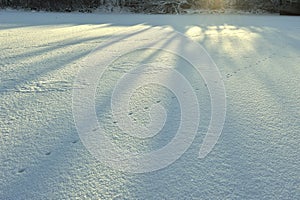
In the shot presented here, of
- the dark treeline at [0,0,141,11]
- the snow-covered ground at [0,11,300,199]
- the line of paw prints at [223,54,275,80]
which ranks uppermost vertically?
the dark treeline at [0,0,141,11]

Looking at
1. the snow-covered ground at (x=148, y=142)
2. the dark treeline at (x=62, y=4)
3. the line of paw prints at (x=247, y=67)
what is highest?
the dark treeline at (x=62, y=4)

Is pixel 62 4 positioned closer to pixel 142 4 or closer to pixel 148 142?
pixel 142 4

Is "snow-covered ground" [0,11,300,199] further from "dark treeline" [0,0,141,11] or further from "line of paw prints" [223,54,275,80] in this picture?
"dark treeline" [0,0,141,11]

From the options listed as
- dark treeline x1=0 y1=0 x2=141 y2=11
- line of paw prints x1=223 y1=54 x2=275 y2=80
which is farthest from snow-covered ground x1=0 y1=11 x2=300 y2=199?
dark treeline x1=0 y1=0 x2=141 y2=11

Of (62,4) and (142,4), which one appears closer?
(62,4)

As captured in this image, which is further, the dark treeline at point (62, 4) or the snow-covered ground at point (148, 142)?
the dark treeline at point (62, 4)

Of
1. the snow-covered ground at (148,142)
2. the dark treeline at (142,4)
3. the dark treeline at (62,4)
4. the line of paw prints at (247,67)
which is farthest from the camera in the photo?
the dark treeline at (142,4)

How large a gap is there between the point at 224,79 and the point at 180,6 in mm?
11730

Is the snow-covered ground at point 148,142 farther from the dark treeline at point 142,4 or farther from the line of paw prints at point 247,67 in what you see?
the dark treeline at point 142,4

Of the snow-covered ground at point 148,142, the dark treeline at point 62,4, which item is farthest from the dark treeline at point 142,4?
the snow-covered ground at point 148,142

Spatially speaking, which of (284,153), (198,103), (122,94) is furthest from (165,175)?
(122,94)

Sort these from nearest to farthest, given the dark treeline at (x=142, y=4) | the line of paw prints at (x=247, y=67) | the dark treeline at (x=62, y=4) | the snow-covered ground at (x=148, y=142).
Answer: the snow-covered ground at (x=148, y=142) → the line of paw prints at (x=247, y=67) → the dark treeline at (x=62, y=4) → the dark treeline at (x=142, y=4)

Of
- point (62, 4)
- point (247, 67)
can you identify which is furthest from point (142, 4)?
point (247, 67)

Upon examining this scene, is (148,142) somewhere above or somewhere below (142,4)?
below
